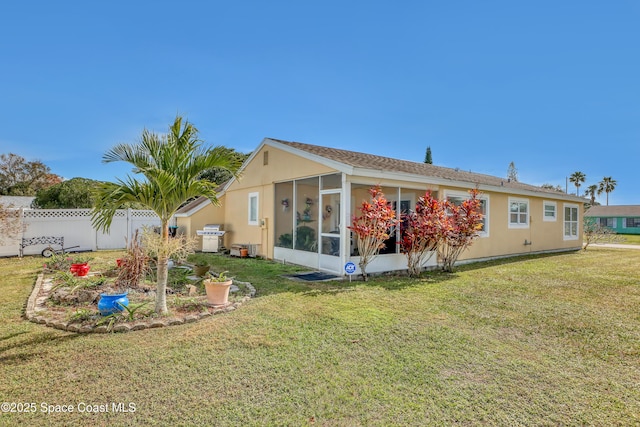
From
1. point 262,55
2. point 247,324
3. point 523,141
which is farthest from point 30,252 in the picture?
point 523,141

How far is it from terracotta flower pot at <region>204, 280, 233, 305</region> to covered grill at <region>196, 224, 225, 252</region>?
26.7 feet

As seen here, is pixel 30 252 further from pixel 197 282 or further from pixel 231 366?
pixel 231 366

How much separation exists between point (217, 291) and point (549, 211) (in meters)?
15.5

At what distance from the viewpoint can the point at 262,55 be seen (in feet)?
37.7

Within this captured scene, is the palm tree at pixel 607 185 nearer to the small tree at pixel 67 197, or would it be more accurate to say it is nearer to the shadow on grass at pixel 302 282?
the shadow on grass at pixel 302 282

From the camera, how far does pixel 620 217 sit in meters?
38.8

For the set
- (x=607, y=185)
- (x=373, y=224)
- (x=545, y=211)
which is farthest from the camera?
(x=607, y=185)

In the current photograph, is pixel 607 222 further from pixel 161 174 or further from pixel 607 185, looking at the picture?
pixel 161 174

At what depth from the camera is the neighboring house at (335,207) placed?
27.0ft

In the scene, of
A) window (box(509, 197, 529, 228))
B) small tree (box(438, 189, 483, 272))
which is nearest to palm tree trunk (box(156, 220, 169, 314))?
small tree (box(438, 189, 483, 272))

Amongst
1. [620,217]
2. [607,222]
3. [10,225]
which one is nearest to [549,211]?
[10,225]

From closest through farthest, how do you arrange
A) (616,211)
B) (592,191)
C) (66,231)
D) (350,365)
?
(350,365) < (66,231) < (616,211) < (592,191)

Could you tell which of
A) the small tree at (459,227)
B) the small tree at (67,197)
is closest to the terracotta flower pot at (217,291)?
the small tree at (459,227)

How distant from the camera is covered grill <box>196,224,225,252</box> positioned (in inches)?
518
